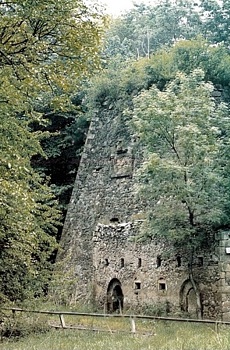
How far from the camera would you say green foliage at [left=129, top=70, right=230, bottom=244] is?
639 inches

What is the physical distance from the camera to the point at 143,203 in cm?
2303

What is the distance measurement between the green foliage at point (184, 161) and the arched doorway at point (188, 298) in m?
2.12

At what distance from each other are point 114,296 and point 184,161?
24.1 feet

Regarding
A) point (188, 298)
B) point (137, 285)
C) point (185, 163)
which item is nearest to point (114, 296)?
point (137, 285)

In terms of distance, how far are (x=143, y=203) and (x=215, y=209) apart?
271 inches

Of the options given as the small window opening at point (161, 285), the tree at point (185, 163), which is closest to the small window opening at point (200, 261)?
the tree at point (185, 163)

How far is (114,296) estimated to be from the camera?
848 inches

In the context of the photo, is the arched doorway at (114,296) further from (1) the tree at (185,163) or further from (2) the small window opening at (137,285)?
(1) the tree at (185,163)

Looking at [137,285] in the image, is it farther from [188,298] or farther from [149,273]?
[188,298]

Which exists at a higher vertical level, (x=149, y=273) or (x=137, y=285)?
(x=149, y=273)

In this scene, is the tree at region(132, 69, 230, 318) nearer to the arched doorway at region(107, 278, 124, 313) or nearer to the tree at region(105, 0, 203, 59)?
the arched doorway at region(107, 278, 124, 313)

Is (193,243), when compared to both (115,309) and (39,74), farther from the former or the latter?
(39,74)

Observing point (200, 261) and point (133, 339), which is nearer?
point (133, 339)

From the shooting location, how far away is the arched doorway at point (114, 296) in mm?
21297
